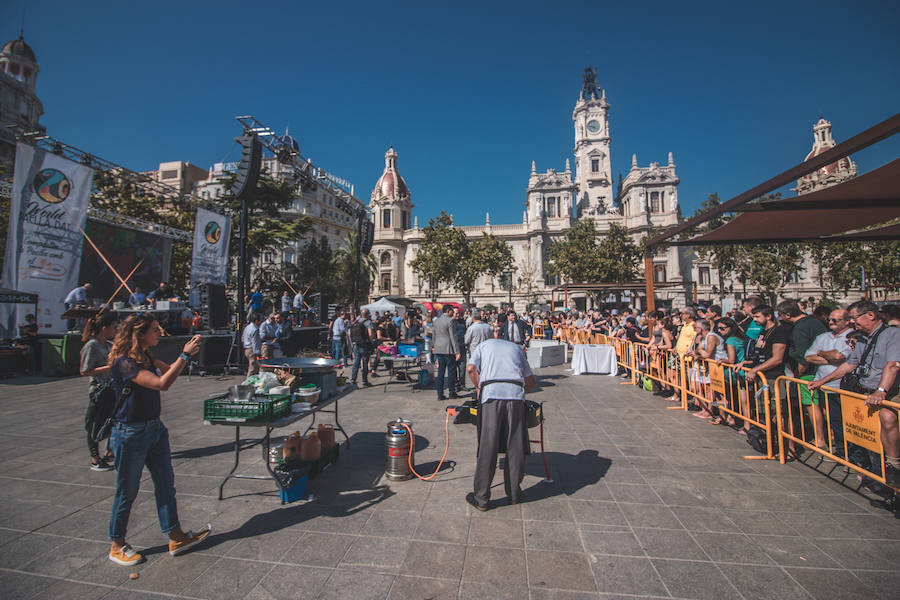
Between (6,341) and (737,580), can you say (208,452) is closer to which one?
(737,580)

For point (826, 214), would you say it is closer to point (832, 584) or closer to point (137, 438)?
point (832, 584)

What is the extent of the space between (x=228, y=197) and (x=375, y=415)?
2199 centimetres

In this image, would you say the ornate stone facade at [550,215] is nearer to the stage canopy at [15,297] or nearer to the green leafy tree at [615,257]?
the green leafy tree at [615,257]

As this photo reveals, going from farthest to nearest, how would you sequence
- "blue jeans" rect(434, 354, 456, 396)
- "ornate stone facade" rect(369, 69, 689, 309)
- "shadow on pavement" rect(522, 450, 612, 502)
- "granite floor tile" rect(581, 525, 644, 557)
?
"ornate stone facade" rect(369, 69, 689, 309)
"blue jeans" rect(434, 354, 456, 396)
"shadow on pavement" rect(522, 450, 612, 502)
"granite floor tile" rect(581, 525, 644, 557)

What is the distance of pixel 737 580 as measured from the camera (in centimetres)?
257

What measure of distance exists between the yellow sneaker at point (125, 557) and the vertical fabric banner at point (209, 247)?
1438cm

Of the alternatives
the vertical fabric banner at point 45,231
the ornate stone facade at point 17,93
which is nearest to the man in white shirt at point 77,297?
the vertical fabric banner at point 45,231

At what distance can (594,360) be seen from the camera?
1167cm

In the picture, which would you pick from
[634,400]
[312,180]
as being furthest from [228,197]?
[634,400]

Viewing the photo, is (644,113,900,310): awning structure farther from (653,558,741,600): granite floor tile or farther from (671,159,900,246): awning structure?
(653,558,741,600): granite floor tile

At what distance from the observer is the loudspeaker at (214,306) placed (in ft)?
43.3

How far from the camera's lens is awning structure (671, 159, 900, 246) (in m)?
5.55

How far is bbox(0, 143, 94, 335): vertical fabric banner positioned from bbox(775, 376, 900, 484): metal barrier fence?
16.2 metres

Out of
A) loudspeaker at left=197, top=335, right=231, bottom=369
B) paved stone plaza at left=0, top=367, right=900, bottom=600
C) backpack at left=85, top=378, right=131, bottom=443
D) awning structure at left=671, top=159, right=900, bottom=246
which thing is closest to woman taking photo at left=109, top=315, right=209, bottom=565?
paved stone plaza at left=0, top=367, right=900, bottom=600
